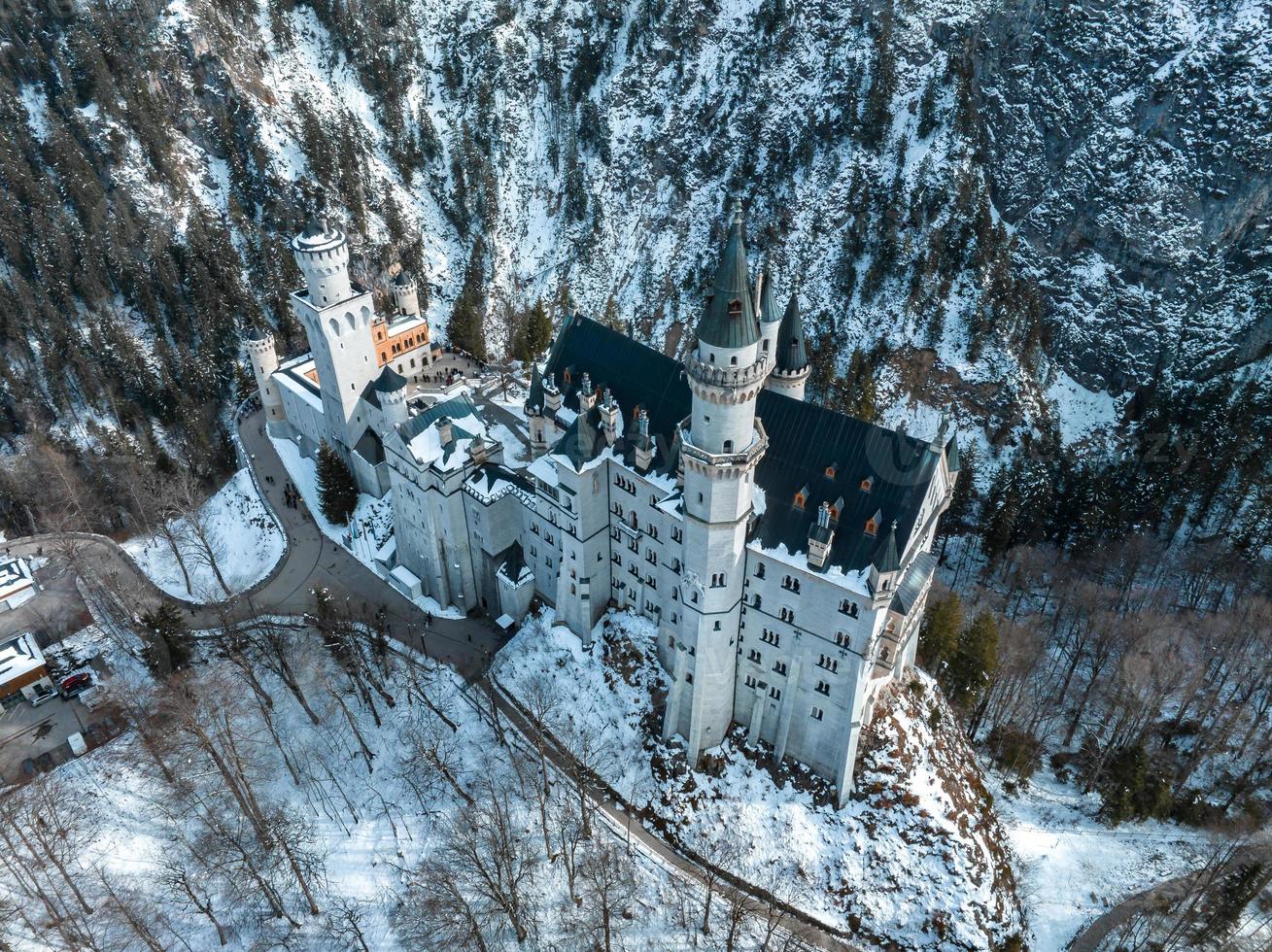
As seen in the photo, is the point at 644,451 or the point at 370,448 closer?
the point at 644,451

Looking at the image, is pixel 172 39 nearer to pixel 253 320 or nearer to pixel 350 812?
pixel 253 320

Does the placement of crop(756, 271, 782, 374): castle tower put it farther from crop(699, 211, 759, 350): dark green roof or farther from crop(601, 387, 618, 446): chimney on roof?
crop(699, 211, 759, 350): dark green roof

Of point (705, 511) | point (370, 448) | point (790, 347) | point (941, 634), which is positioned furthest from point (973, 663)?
point (370, 448)

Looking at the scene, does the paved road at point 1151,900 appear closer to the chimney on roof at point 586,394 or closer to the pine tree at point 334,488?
the chimney on roof at point 586,394

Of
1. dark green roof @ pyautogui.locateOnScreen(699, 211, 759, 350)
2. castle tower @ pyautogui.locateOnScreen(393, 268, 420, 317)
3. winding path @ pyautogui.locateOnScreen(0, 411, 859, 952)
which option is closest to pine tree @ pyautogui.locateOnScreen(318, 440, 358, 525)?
winding path @ pyautogui.locateOnScreen(0, 411, 859, 952)

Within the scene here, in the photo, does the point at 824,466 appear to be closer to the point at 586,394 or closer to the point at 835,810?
the point at 586,394
